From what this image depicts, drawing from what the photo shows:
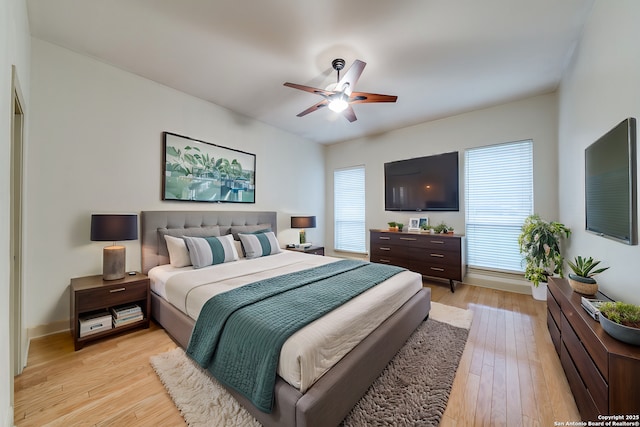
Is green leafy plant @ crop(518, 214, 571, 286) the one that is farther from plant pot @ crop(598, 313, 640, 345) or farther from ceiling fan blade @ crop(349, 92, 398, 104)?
ceiling fan blade @ crop(349, 92, 398, 104)

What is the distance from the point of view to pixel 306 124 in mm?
4559

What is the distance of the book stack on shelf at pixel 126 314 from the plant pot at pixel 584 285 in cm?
392

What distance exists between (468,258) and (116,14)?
5276 mm

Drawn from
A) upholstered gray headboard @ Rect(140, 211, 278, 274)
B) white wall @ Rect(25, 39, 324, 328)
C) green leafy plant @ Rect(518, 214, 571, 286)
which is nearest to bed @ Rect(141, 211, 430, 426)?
upholstered gray headboard @ Rect(140, 211, 278, 274)

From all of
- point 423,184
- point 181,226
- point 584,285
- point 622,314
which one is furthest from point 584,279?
point 181,226

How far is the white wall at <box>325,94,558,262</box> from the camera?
345 centimetres

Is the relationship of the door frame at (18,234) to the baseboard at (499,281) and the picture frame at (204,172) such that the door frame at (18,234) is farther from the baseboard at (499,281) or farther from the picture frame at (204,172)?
the baseboard at (499,281)

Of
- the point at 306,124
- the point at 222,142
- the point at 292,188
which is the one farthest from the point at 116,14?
the point at 292,188

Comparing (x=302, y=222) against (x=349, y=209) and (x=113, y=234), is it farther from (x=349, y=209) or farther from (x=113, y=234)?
(x=113, y=234)

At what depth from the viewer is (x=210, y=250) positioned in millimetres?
2971

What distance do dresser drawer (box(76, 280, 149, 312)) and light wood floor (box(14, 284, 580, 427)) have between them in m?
0.36

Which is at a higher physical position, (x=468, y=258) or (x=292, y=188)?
(x=292, y=188)

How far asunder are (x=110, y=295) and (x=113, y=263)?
320mm

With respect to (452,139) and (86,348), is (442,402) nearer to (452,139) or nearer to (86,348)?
(86,348)
